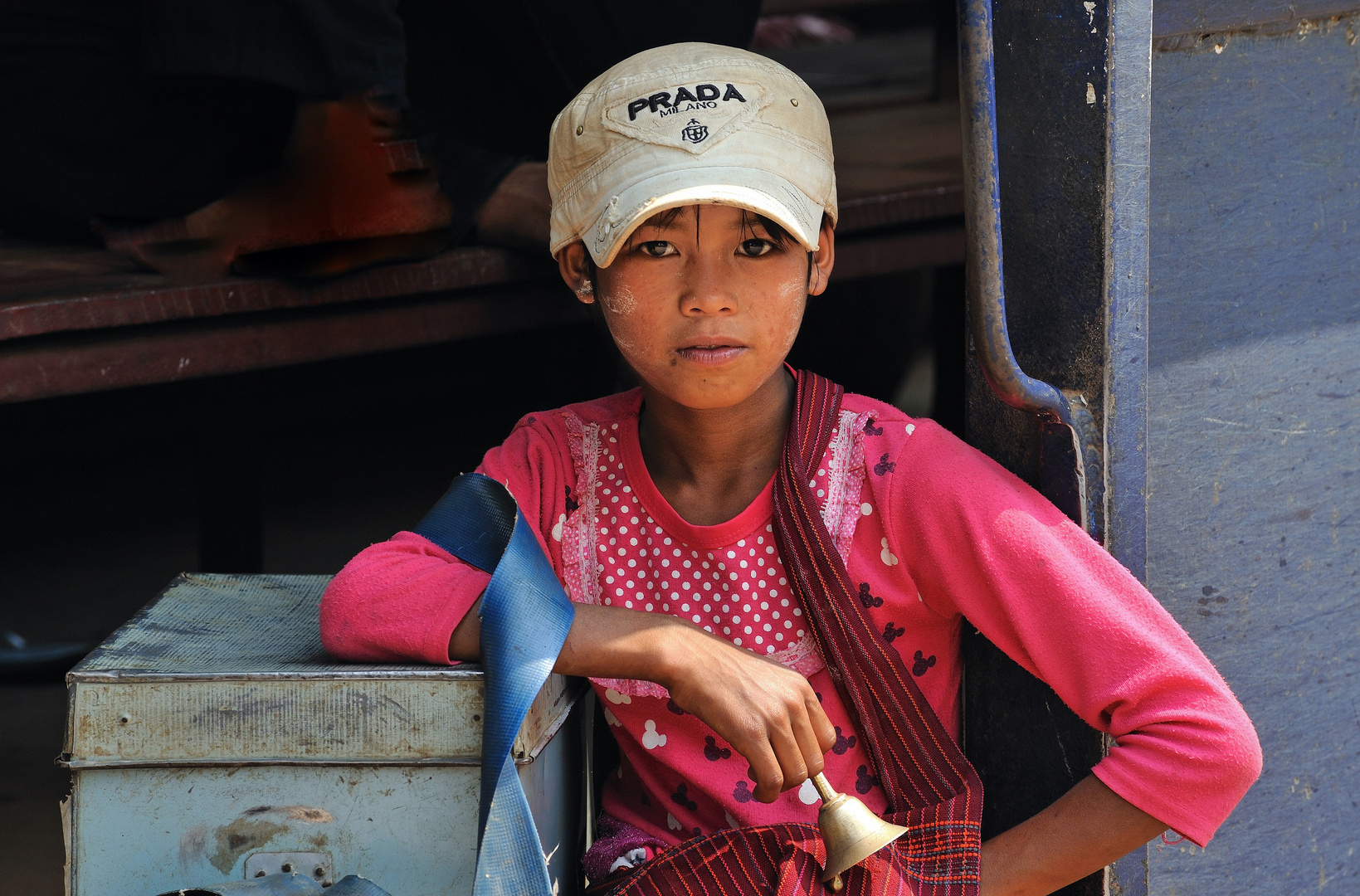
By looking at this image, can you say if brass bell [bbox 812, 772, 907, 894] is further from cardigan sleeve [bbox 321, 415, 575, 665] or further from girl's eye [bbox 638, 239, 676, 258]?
girl's eye [bbox 638, 239, 676, 258]

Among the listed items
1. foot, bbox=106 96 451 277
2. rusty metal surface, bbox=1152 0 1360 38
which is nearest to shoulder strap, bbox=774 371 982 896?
rusty metal surface, bbox=1152 0 1360 38

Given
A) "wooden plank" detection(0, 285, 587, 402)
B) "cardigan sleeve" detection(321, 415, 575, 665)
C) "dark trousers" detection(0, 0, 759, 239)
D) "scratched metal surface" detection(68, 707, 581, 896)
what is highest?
"dark trousers" detection(0, 0, 759, 239)

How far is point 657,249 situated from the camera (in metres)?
1.41

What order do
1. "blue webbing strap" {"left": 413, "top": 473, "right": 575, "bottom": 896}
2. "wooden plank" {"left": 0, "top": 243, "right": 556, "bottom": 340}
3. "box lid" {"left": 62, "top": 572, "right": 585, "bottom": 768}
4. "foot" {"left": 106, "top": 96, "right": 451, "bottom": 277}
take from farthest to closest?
"foot" {"left": 106, "top": 96, "right": 451, "bottom": 277}, "wooden plank" {"left": 0, "top": 243, "right": 556, "bottom": 340}, "box lid" {"left": 62, "top": 572, "right": 585, "bottom": 768}, "blue webbing strap" {"left": 413, "top": 473, "right": 575, "bottom": 896}

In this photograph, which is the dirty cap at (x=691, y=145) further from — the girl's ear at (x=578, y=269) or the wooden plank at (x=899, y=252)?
the wooden plank at (x=899, y=252)

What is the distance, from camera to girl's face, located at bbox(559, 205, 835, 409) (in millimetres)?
1390

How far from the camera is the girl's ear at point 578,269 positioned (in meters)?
1.52

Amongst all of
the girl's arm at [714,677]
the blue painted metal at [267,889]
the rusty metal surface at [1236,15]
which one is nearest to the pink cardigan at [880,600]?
the girl's arm at [714,677]

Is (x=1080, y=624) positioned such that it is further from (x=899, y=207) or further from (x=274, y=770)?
(x=899, y=207)

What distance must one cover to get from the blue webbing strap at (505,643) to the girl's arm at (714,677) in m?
0.04

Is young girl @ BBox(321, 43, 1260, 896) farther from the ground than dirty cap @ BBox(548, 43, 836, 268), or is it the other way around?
dirty cap @ BBox(548, 43, 836, 268)

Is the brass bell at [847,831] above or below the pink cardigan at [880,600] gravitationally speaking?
below

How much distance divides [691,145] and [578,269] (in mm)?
244

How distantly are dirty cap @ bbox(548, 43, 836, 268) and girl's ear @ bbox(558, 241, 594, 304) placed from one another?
66mm
